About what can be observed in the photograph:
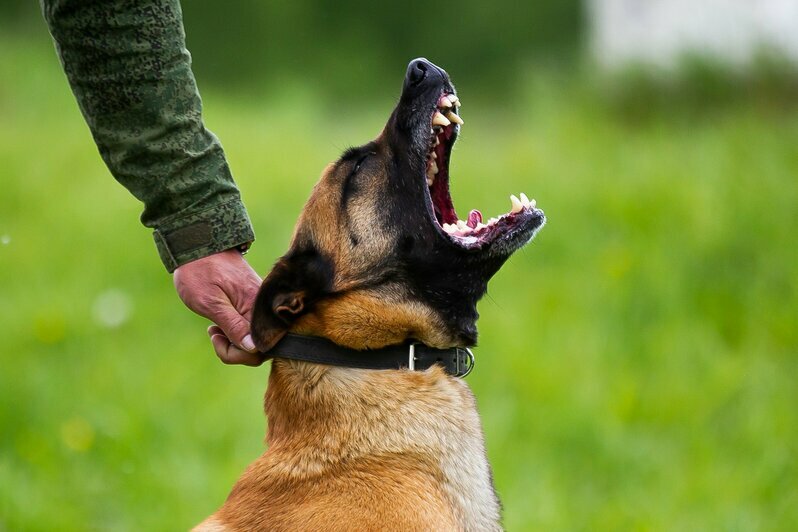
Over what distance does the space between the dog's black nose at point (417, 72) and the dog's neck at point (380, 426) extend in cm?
84

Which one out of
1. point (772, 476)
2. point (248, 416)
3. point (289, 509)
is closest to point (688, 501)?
point (772, 476)

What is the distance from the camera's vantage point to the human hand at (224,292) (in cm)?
279

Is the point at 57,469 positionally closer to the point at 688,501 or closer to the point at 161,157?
the point at 161,157

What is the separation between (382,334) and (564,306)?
3443 millimetres

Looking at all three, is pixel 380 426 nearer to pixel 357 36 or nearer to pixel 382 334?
pixel 382 334

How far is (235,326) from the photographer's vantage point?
2.80 m

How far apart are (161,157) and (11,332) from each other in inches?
151

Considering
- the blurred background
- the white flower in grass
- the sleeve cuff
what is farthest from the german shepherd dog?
the white flower in grass

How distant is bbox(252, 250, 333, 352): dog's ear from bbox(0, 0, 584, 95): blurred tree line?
9.93 m

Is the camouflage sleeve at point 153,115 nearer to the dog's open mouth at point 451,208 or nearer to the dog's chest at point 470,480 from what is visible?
the dog's open mouth at point 451,208

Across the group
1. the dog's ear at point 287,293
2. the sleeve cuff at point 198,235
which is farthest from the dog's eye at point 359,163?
the sleeve cuff at point 198,235

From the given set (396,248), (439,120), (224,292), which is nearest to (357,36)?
(439,120)

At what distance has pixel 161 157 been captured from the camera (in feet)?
9.02

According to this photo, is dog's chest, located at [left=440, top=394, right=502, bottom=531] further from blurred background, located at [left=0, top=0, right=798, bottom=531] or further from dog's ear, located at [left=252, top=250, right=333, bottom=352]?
blurred background, located at [left=0, top=0, right=798, bottom=531]
